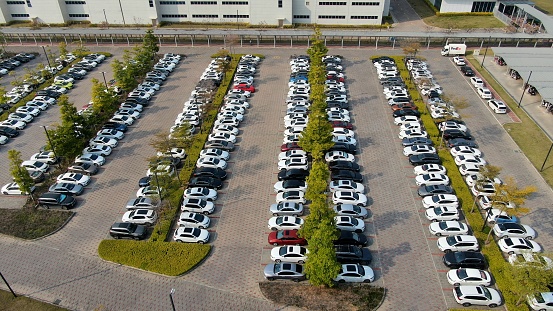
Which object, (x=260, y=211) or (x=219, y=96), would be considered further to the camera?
(x=219, y=96)

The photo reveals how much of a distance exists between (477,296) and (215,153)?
27.4 metres

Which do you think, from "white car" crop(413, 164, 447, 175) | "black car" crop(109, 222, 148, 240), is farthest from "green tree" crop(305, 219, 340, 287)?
"white car" crop(413, 164, 447, 175)

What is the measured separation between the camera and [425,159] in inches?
1651

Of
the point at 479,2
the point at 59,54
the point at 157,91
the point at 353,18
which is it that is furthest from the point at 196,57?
the point at 479,2

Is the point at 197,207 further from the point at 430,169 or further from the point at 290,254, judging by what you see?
the point at 430,169

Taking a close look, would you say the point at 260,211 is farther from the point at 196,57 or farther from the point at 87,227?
the point at 196,57

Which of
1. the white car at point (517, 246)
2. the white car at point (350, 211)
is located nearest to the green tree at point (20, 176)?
the white car at point (350, 211)

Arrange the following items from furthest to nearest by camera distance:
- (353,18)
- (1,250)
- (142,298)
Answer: (353,18)
(1,250)
(142,298)

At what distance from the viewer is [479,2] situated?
86.9 metres

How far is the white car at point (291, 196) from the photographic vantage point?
3731cm

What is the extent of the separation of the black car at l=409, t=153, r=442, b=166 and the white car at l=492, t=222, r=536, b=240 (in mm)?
10092

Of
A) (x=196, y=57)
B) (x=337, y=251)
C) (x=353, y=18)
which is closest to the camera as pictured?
(x=337, y=251)

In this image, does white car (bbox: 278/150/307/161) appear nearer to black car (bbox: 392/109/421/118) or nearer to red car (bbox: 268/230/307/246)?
red car (bbox: 268/230/307/246)

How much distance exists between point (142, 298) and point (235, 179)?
50.0 feet
